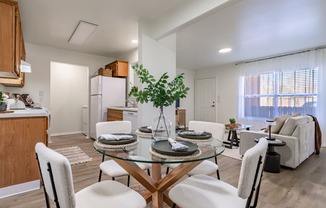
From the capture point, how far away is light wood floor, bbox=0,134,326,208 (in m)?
1.80

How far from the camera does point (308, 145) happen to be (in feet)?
10.2

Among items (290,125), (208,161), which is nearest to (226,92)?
(290,125)

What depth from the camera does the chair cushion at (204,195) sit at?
42.6 inches

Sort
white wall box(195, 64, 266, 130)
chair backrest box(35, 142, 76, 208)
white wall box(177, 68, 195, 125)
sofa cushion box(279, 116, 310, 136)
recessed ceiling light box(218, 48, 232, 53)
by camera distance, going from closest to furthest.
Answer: chair backrest box(35, 142, 76, 208) → sofa cushion box(279, 116, 310, 136) → recessed ceiling light box(218, 48, 232, 53) → white wall box(195, 64, 266, 130) → white wall box(177, 68, 195, 125)

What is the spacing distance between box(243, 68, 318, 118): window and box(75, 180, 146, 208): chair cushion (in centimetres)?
500

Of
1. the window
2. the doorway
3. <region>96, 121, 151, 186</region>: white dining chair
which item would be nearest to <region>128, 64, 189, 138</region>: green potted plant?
<region>96, 121, 151, 186</region>: white dining chair

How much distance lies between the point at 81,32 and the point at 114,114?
5.89 ft

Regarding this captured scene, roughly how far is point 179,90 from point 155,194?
95cm

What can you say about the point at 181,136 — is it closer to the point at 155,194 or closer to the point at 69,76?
the point at 155,194

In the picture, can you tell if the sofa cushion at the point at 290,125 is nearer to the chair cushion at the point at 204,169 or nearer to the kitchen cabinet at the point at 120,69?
the chair cushion at the point at 204,169

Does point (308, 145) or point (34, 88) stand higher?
point (34, 88)

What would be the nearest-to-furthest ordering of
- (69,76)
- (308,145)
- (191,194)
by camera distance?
(191,194) → (308,145) → (69,76)

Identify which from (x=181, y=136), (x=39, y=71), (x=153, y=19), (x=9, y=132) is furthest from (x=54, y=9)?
(x=181, y=136)

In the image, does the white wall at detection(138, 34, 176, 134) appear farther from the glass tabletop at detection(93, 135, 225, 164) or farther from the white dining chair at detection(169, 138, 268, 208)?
the white dining chair at detection(169, 138, 268, 208)
